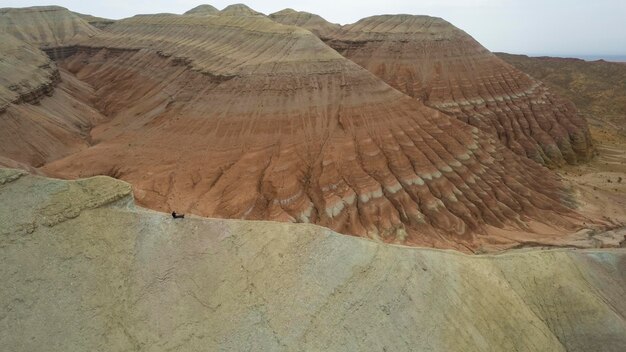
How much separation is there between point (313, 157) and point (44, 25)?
150 ft

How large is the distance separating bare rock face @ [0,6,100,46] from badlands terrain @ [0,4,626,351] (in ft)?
0.86

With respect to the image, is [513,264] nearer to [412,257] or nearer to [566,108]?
[412,257]

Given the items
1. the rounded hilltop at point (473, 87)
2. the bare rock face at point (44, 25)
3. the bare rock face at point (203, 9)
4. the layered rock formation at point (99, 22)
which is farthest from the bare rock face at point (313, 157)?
the bare rock face at point (203, 9)

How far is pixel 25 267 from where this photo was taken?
29.7 feet

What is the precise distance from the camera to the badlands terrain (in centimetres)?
920

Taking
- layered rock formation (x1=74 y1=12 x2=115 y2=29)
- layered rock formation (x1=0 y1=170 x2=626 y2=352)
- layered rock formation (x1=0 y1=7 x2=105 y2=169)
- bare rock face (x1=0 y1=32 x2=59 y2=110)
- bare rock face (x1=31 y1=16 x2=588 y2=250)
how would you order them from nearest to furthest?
layered rock formation (x1=0 y1=170 x2=626 y2=352), bare rock face (x1=31 y1=16 x2=588 y2=250), layered rock formation (x1=0 y1=7 x2=105 y2=169), bare rock face (x1=0 y1=32 x2=59 y2=110), layered rock formation (x1=74 y1=12 x2=115 y2=29)

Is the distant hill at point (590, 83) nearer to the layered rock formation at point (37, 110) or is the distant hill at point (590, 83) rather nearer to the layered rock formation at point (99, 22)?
the layered rock formation at point (37, 110)

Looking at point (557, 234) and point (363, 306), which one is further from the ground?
point (363, 306)

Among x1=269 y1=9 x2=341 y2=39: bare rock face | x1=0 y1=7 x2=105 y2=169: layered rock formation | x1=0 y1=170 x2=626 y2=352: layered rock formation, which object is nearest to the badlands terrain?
x1=0 y1=170 x2=626 y2=352: layered rock formation

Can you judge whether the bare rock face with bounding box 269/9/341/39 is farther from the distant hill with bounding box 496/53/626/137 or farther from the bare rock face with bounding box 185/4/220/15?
the distant hill with bounding box 496/53/626/137

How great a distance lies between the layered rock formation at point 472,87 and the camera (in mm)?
35219

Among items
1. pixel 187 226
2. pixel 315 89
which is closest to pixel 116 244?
pixel 187 226

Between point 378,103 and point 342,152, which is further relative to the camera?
point 378,103

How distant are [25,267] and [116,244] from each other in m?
1.85
